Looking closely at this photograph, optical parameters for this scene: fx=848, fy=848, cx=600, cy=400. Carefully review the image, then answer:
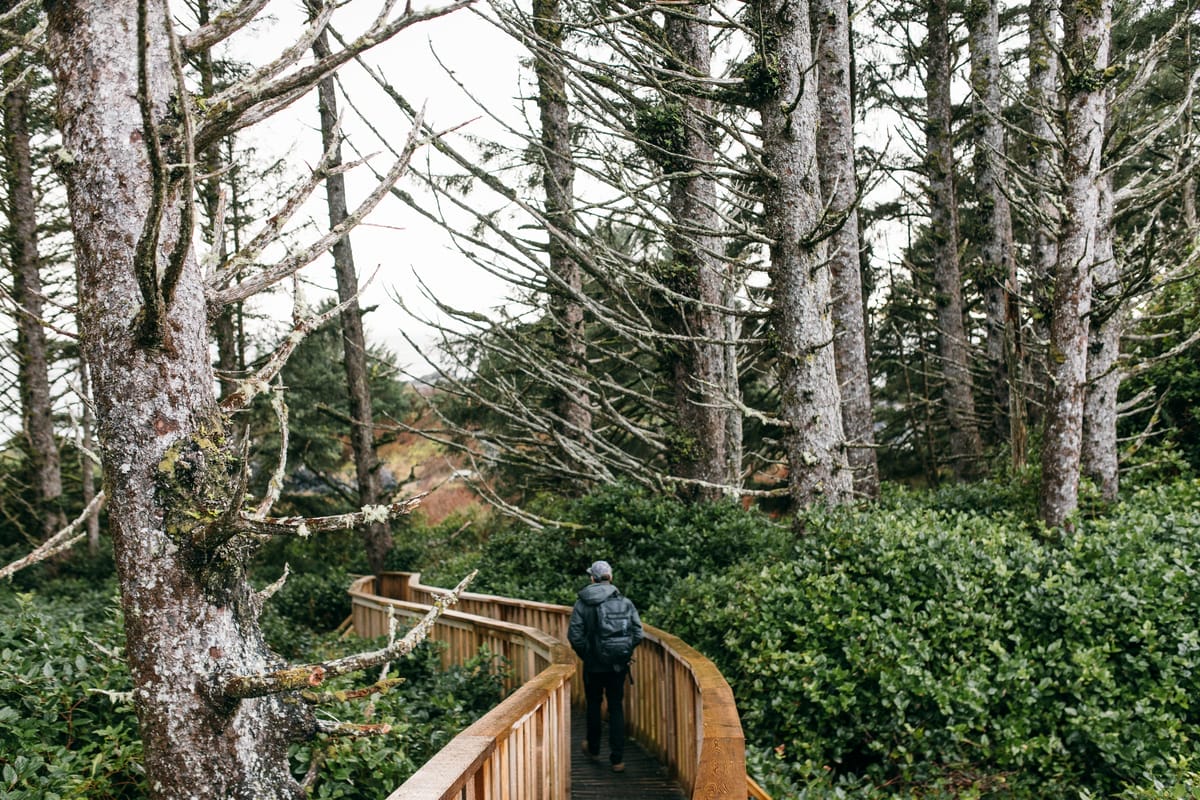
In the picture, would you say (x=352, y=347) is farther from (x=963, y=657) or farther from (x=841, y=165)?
(x=963, y=657)

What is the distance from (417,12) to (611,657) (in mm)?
5326

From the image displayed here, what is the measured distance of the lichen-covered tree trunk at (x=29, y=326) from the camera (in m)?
15.4

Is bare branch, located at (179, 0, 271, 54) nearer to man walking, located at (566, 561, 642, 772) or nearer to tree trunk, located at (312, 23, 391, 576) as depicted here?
man walking, located at (566, 561, 642, 772)

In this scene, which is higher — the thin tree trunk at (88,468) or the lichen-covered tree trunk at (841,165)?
the lichen-covered tree trunk at (841,165)

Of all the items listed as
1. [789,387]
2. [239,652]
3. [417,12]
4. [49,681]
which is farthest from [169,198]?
[789,387]

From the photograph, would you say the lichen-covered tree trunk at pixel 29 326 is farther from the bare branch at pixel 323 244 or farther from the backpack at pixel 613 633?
the bare branch at pixel 323 244

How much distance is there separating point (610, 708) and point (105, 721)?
12.6 ft

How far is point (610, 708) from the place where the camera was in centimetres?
735

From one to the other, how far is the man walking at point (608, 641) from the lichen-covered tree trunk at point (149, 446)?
3764 mm

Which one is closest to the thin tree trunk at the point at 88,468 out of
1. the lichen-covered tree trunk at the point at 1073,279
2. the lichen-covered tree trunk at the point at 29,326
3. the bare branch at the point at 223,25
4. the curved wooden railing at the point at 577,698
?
the lichen-covered tree trunk at the point at 29,326

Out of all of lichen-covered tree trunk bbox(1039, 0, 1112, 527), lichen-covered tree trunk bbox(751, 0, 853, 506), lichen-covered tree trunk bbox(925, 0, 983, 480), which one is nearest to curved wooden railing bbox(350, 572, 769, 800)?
lichen-covered tree trunk bbox(751, 0, 853, 506)

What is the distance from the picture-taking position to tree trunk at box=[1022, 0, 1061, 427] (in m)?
8.80

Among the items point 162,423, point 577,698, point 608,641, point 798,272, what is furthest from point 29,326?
point 162,423

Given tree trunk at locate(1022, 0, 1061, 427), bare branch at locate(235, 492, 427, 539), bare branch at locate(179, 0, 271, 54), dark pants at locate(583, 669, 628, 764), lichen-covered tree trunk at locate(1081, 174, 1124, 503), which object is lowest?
dark pants at locate(583, 669, 628, 764)
